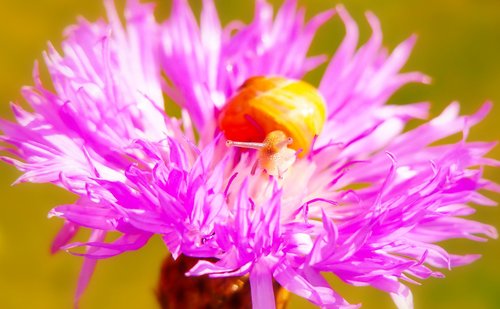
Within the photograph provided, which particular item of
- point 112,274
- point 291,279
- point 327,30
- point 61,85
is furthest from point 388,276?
point 327,30

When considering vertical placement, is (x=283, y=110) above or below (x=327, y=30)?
above

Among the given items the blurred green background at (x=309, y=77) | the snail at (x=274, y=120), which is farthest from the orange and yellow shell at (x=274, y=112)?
the blurred green background at (x=309, y=77)

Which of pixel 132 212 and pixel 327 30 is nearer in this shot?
pixel 132 212

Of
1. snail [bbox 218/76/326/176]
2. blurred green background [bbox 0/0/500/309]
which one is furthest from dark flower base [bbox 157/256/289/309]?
blurred green background [bbox 0/0/500/309]

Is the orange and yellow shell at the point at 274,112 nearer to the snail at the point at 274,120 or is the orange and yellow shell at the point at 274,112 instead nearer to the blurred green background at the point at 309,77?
the snail at the point at 274,120

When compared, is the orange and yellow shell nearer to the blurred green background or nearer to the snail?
the snail

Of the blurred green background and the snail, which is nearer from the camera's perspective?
the snail

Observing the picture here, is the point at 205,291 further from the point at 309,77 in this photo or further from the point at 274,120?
the point at 309,77

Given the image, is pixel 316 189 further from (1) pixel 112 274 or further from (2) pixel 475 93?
(2) pixel 475 93
